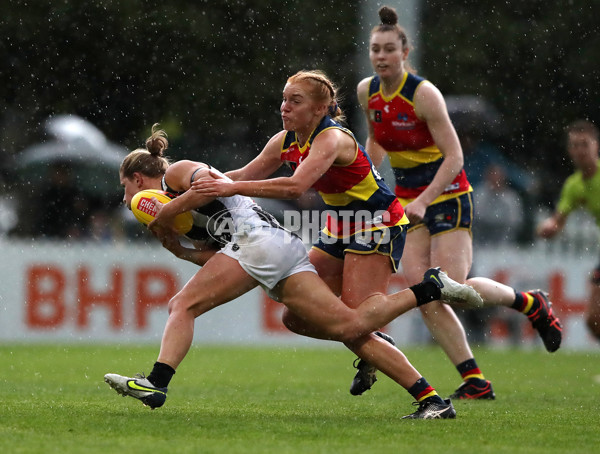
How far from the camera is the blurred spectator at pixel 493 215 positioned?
554 inches

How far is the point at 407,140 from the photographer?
→ 738cm

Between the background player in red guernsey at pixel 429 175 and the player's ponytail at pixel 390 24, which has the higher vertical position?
the player's ponytail at pixel 390 24

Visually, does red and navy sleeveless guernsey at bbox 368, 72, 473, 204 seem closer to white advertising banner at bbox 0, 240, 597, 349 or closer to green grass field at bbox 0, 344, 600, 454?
green grass field at bbox 0, 344, 600, 454

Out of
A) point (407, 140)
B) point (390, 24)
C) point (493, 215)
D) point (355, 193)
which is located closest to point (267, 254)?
point (355, 193)

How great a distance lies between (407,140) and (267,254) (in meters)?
1.84

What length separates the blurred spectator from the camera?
14078 mm

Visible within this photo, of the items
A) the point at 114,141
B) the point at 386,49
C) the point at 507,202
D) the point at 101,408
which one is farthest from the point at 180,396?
the point at 114,141

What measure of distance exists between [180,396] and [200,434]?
6.37ft

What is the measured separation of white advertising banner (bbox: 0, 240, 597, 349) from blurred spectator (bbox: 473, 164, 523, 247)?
612 mm

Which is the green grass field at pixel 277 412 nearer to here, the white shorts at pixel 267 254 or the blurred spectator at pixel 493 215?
the white shorts at pixel 267 254

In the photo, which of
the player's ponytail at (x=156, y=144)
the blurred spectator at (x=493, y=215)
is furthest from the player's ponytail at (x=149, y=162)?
the blurred spectator at (x=493, y=215)

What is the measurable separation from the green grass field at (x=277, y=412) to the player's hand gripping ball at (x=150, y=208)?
3.42 feet

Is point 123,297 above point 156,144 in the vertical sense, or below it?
below

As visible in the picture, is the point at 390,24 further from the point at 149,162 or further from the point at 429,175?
the point at 149,162
